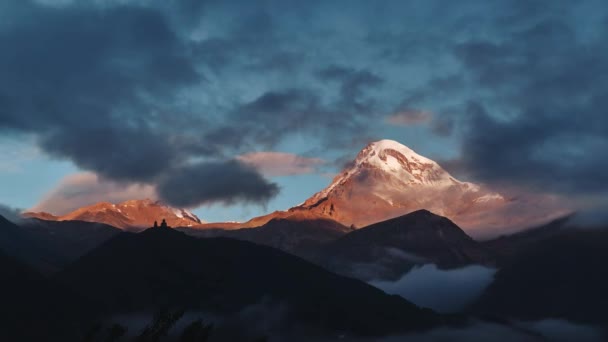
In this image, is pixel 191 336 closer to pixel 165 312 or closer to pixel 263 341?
pixel 165 312

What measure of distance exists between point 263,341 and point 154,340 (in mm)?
16201

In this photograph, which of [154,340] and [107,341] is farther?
[107,341]

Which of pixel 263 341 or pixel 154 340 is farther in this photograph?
pixel 263 341

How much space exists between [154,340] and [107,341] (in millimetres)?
12342

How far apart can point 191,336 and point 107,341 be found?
16750mm

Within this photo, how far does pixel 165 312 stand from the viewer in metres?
99.5

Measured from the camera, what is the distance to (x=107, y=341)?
4195 inches

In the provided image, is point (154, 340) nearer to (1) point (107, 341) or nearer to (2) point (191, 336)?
(2) point (191, 336)

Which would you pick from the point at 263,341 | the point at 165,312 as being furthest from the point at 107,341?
the point at 263,341

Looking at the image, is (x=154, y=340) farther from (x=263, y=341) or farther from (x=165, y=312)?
(x=263, y=341)

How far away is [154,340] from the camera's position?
318ft

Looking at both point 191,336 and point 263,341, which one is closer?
point 191,336

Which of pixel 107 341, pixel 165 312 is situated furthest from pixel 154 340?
pixel 107 341

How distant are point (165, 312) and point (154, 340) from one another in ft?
12.6
